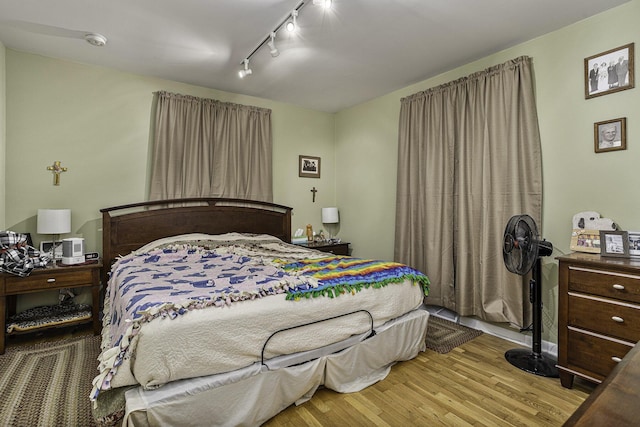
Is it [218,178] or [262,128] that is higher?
[262,128]

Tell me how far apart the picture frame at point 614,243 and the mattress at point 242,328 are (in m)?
1.31

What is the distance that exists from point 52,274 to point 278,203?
2614 millimetres

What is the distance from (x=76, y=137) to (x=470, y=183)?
410cm

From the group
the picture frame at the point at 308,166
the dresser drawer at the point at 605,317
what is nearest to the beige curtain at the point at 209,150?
the picture frame at the point at 308,166

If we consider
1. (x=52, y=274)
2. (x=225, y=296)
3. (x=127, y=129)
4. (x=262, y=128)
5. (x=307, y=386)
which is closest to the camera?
(x=225, y=296)

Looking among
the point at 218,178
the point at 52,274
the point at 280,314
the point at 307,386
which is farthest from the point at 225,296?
the point at 218,178

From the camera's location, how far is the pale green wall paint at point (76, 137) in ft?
10.4

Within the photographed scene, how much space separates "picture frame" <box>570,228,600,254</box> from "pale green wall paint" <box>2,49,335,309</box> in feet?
13.5

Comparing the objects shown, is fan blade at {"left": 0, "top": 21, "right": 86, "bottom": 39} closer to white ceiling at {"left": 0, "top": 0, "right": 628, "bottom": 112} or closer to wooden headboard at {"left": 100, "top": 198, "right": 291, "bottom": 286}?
white ceiling at {"left": 0, "top": 0, "right": 628, "bottom": 112}

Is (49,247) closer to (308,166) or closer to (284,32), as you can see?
(284,32)

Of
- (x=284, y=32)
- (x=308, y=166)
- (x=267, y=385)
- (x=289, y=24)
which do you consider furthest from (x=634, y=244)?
(x=308, y=166)

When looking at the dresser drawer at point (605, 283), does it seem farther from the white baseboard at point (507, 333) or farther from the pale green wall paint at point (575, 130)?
the white baseboard at point (507, 333)

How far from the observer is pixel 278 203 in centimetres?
468

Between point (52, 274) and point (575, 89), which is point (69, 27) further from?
point (575, 89)
